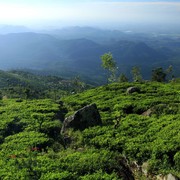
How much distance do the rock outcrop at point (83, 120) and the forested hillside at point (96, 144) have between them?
12.1 inches

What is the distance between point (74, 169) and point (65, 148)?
6645 mm

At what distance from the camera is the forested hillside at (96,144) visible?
19266 millimetres

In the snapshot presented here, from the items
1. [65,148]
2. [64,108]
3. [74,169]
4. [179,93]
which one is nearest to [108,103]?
[64,108]

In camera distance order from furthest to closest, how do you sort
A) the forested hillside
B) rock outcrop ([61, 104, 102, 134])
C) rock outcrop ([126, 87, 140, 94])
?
rock outcrop ([126, 87, 140, 94]) < rock outcrop ([61, 104, 102, 134]) < the forested hillside

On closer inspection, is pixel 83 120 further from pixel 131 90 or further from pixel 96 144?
pixel 131 90

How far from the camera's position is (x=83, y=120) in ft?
94.4

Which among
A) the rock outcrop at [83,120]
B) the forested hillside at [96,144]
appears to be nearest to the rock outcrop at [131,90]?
the forested hillside at [96,144]

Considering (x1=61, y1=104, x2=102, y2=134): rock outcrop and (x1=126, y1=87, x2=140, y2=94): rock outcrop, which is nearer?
(x1=61, y1=104, x2=102, y2=134): rock outcrop

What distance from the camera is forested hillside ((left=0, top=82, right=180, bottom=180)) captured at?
19266 mm

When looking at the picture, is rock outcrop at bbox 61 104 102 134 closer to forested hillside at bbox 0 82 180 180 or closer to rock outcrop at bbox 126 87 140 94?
forested hillside at bbox 0 82 180 180

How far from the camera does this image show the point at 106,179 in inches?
683

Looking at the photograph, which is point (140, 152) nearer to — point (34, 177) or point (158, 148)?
point (158, 148)

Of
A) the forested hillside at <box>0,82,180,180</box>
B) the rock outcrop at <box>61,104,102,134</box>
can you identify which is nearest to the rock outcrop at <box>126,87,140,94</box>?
the forested hillside at <box>0,82,180,180</box>

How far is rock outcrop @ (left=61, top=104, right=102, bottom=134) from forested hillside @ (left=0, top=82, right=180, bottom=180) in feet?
1.01
